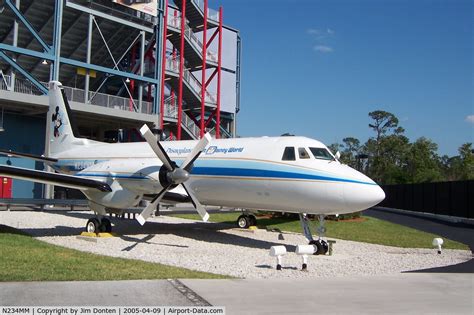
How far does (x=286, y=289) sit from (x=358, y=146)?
90.1 metres

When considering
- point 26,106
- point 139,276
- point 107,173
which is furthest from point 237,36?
point 139,276

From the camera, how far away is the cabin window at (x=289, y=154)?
15.5 m

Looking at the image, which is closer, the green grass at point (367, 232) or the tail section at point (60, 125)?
the green grass at point (367, 232)

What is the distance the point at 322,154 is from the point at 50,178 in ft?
30.2

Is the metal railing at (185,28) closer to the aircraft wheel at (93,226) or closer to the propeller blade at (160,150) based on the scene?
the aircraft wheel at (93,226)

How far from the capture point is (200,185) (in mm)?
17672

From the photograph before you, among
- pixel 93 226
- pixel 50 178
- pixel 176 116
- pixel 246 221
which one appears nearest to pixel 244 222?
pixel 246 221

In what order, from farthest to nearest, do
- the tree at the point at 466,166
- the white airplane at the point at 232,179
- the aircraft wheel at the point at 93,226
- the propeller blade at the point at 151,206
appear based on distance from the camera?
the tree at the point at 466,166 → the aircraft wheel at the point at 93,226 → the propeller blade at the point at 151,206 → the white airplane at the point at 232,179

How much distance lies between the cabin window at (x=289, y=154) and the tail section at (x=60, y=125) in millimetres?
13020

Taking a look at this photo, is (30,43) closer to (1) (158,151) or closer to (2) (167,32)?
(2) (167,32)

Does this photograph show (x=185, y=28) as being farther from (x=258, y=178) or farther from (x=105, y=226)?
(x=258, y=178)

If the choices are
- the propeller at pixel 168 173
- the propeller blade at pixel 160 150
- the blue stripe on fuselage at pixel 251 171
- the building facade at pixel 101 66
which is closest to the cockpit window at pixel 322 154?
the blue stripe on fuselage at pixel 251 171

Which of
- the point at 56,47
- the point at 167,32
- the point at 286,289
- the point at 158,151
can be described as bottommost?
the point at 286,289

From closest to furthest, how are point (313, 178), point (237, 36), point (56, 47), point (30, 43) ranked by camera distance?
point (313, 178)
point (56, 47)
point (30, 43)
point (237, 36)
